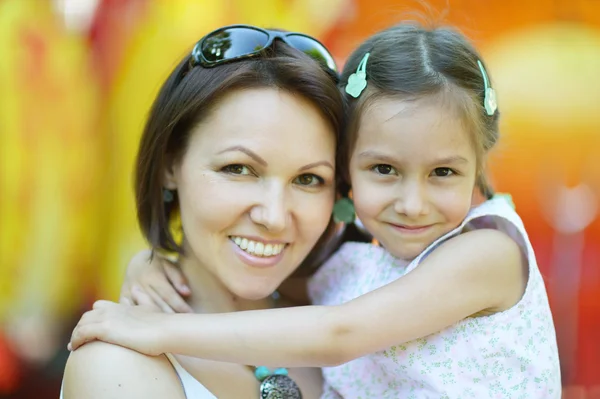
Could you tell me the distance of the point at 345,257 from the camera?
220cm

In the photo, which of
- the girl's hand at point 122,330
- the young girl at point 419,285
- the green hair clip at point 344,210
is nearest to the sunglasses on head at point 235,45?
the young girl at point 419,285

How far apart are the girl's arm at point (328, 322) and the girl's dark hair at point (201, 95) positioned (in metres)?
0.45

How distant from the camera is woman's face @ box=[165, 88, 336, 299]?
5.44ft

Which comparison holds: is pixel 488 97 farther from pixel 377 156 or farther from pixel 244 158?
pixel 244 158

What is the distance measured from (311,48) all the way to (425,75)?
0.36 m

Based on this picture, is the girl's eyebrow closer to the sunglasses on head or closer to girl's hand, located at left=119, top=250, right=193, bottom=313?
the sunglasses on head

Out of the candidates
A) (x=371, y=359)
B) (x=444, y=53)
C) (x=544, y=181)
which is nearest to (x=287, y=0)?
(x=544, y=181)

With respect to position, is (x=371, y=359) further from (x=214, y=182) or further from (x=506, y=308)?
(x=214, y=182)

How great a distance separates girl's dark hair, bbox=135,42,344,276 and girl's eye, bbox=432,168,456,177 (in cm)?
31

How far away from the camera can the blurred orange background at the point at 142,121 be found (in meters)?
3.53

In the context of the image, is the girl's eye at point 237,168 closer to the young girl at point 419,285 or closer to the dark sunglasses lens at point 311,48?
the young girl at point 419,285

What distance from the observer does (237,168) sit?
1693mm

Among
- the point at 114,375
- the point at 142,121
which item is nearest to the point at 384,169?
→ the point at 114,375

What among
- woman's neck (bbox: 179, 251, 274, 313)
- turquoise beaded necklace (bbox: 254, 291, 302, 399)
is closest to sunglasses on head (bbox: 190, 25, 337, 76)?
woman's neck (bbox: 179, 251, 274, 313)
